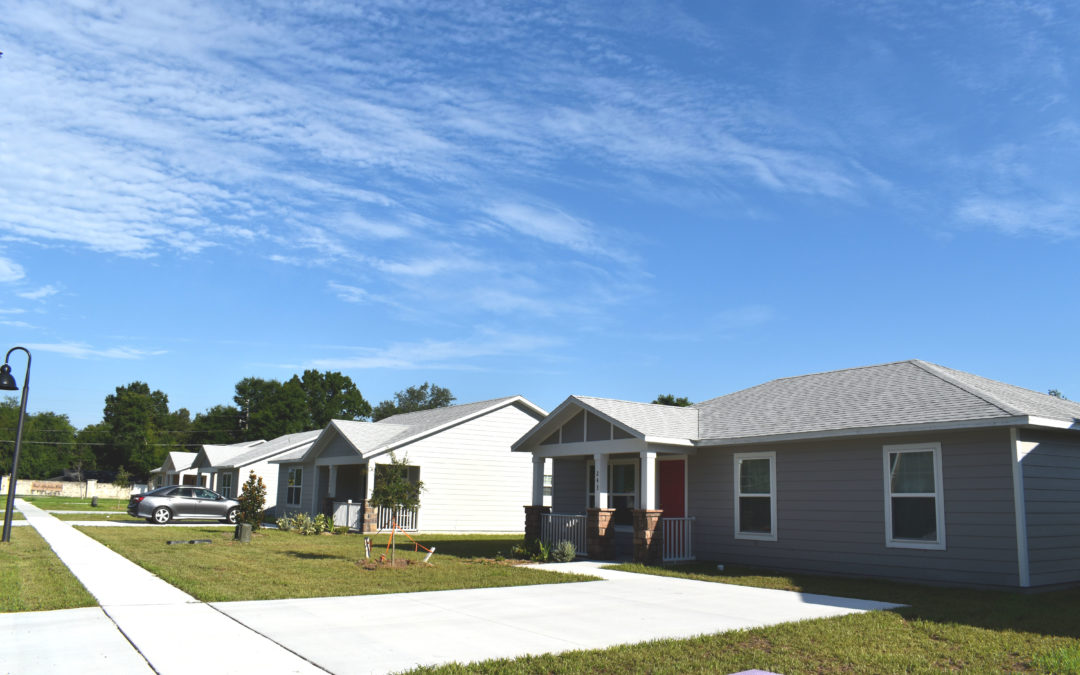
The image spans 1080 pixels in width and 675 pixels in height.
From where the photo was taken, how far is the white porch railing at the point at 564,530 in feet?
62.3

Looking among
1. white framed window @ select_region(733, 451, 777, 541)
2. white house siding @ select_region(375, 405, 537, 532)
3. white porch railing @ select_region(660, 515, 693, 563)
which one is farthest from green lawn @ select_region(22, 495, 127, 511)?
white framed window @ select_region(733, 451, 777, 541)

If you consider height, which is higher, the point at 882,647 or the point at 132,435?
the point at 132,435

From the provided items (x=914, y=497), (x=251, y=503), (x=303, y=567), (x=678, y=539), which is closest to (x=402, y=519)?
(x=251, y=503)

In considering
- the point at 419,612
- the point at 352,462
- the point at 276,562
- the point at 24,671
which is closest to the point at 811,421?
the point at 419,612

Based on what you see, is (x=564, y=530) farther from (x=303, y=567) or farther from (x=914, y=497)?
(x=914, y=497)

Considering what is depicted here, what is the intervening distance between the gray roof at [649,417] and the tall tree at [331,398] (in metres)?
65.0

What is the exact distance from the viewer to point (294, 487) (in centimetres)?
3688

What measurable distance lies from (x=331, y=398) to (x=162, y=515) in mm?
51786

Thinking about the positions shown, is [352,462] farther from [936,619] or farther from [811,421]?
[936,619]

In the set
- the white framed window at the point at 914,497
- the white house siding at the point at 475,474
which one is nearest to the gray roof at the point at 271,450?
the white house siding at the point at 475,474

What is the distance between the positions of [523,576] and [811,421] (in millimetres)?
6570

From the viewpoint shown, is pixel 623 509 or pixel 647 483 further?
pixel 623 509

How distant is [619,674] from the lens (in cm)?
695

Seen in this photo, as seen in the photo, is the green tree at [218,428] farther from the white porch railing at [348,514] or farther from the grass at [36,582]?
the grass at [36,582]
